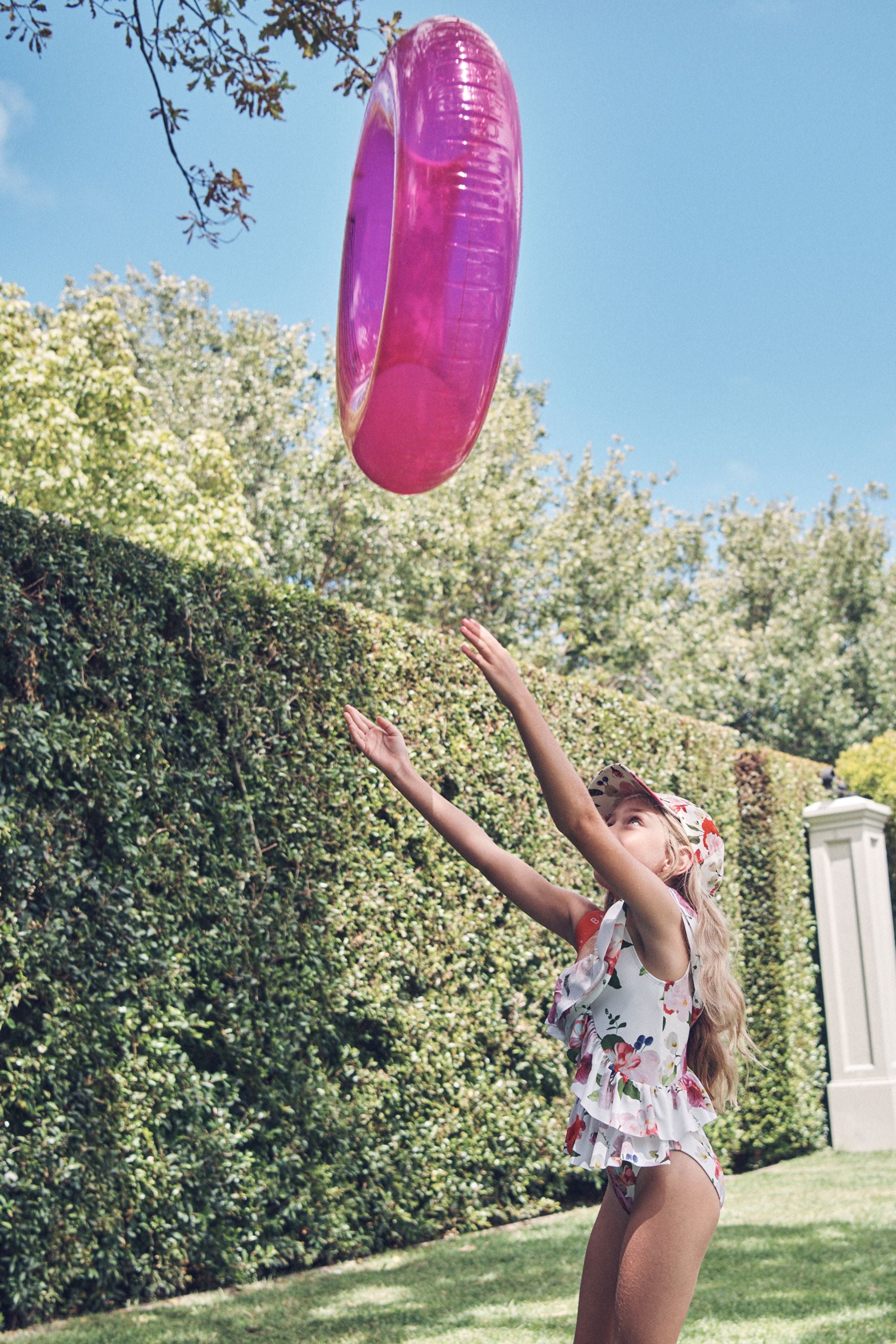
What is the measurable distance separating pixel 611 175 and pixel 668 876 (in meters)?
5.49

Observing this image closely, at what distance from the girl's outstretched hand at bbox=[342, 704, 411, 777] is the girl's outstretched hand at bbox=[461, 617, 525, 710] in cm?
49

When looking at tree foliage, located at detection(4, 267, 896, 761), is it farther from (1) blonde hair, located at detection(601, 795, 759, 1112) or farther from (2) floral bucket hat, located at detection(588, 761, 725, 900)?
(1) blonde hair, located at detection(601, 795, 759, 1112)

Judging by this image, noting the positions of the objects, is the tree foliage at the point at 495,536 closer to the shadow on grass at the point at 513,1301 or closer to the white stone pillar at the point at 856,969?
the white stone pillar at the point at 856,969

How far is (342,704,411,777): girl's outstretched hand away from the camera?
239cm

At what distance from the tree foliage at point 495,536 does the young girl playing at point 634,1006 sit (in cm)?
1187

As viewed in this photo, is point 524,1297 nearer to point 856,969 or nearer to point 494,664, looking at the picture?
point 494,664

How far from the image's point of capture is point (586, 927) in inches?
→ 90.9

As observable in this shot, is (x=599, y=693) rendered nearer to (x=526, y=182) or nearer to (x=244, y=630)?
(x=244, y=630)

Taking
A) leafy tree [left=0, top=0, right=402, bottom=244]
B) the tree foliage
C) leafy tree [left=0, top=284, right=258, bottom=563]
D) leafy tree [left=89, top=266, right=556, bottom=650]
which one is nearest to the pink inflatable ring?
leafy tree [left=0, top=0, right=402, bottom=244]

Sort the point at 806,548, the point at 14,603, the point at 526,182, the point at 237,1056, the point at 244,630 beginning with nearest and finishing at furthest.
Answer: the point at 526,182 → the point at 14,603 → the point at 237,1056 → the point at 244,630 → the point at 806,548

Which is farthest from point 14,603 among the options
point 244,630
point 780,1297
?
point 780,1297

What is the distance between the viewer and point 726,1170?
26.9ft

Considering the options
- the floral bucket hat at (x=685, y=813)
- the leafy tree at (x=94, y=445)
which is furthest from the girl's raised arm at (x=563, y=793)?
the leafy tree at (x=94, y=445)

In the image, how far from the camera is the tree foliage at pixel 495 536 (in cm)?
1550
